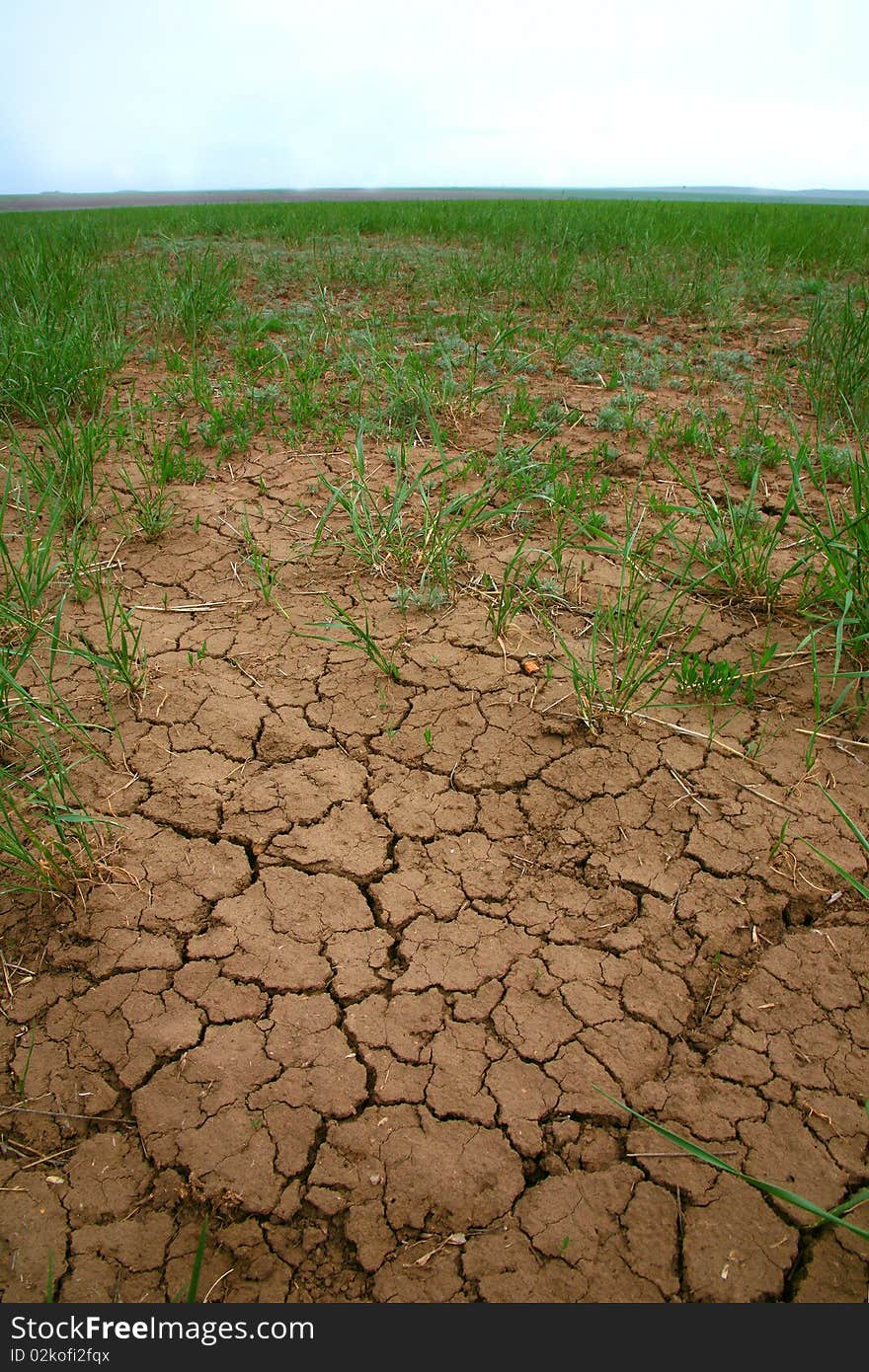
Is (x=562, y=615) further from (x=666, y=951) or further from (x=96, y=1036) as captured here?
(x=96, y=1036)

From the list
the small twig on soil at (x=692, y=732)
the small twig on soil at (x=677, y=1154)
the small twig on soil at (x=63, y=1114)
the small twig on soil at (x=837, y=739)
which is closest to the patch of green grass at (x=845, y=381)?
the small twig on soil at (x=837, y=739)

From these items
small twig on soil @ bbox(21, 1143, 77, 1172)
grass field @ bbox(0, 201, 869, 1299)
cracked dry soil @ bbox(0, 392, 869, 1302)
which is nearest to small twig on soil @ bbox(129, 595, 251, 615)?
grass field @ bbox(0, 201, 869, 1299)

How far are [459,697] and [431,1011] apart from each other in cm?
107

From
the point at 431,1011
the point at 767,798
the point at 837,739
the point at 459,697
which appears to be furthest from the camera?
the point at 459,697

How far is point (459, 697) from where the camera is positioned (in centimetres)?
263

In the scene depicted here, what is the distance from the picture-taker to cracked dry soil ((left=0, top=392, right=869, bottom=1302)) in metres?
1.50

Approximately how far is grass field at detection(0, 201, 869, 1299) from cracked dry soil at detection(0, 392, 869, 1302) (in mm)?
11

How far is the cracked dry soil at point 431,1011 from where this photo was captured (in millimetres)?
1496

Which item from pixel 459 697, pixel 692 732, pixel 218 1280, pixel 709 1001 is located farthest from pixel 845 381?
pixel 218 1280

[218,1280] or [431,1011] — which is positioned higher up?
[431,1011]

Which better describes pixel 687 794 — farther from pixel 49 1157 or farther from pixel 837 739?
pixel 49 1157

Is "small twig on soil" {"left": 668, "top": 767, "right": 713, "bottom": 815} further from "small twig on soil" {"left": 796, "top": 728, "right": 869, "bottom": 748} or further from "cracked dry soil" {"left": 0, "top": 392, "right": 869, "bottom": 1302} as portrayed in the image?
"small twig on soil" {"left": 796, "top": 728, "right": 869, "bottom": 748}
